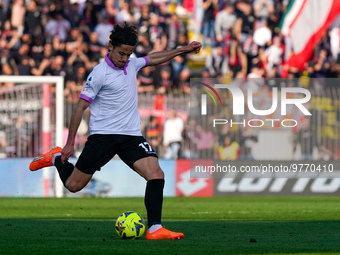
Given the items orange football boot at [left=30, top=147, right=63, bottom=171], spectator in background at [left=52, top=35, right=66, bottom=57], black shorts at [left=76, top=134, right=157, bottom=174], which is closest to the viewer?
black shorts at [left=76, top=134, right=157, bottom=174]

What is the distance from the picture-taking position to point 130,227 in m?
9.00

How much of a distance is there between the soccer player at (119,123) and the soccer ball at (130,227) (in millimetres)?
156

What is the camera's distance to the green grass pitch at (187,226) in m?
7.97

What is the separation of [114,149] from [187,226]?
223 cm

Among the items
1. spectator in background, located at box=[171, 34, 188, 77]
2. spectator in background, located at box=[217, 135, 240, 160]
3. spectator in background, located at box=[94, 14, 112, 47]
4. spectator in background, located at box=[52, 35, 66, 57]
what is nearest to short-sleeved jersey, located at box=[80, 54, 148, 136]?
spectator in background, located at box=[217, 135, 240, 160]

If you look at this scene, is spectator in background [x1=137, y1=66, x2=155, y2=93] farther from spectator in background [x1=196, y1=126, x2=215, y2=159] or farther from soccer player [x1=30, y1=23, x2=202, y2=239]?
soccer player [x1=30, y1=23, x2=202, y2=239]

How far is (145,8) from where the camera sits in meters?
24.6

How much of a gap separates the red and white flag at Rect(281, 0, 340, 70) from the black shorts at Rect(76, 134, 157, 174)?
1631cm

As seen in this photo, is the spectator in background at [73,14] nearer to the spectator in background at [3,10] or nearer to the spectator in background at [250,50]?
the spectator in background at [3,10]

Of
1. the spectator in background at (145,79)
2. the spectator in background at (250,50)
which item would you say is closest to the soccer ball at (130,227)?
the spectator in background at (145,79)

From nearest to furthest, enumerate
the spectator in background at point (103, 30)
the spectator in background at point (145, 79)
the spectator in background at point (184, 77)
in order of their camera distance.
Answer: the spectator in background at point (145, 79), the spectator in background at point (184, 77), the spectator in background at point (103, 30)

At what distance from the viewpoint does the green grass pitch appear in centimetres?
797

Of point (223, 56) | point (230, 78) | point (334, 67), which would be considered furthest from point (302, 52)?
point (230, 78)

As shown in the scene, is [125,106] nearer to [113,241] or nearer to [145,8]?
[113,241]
